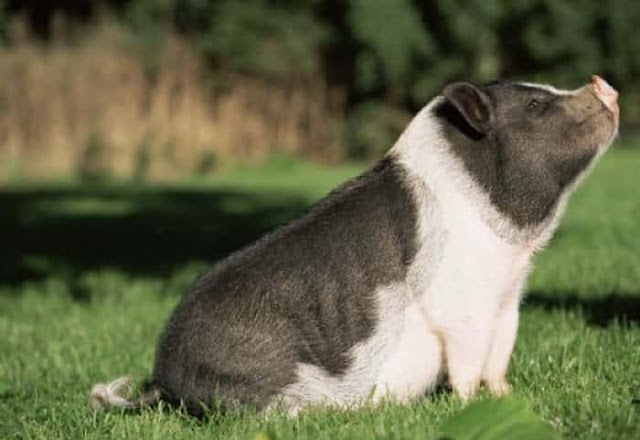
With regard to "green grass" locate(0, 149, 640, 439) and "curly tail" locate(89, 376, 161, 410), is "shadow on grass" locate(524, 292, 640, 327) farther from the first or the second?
"curly tail" locate(89, 376, 161, 410)

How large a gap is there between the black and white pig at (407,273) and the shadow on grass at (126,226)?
5660 mm

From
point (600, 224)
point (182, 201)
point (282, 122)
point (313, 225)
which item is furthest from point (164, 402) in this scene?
point (282, 122)

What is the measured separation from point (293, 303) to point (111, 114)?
15337 millimetres

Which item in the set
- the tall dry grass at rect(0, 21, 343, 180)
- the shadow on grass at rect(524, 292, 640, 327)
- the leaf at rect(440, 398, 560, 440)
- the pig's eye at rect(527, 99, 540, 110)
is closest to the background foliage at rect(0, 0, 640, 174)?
the tall dry grass at rect(0, 21, 343, 180)

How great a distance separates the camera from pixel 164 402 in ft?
16.6

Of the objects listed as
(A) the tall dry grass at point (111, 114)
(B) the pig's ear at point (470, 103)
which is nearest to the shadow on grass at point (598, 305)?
(B) the pig's ear at point (470, 103)

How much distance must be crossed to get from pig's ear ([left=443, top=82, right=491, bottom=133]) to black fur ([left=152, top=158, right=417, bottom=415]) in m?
0.35

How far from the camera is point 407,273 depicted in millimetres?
4727

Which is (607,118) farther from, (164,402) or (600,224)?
(600,224)

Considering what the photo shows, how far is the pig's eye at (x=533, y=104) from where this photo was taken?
4934mm

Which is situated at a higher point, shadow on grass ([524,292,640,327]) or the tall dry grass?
shadow on grass ([524,292,640,327])

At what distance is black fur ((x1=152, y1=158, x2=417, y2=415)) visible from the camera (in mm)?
4727

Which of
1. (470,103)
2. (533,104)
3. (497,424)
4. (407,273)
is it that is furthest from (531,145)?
(497,424)

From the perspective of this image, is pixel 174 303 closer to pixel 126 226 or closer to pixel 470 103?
pixel 470 103
